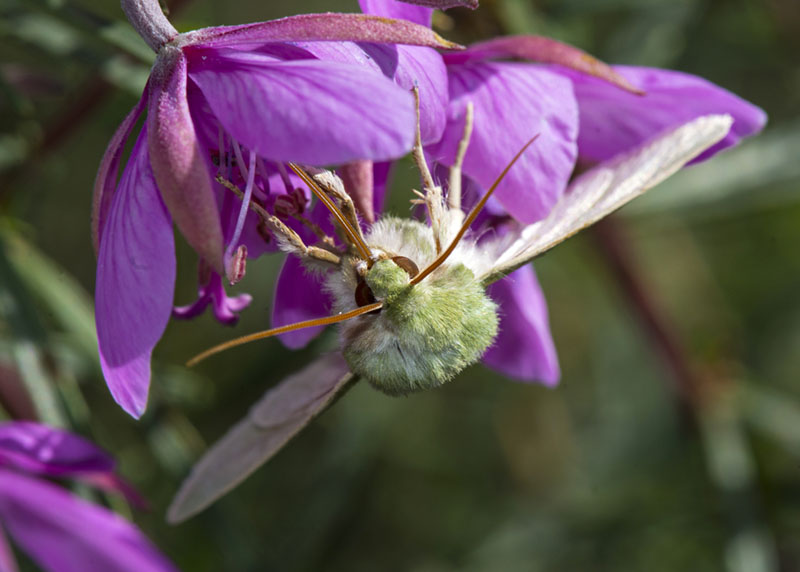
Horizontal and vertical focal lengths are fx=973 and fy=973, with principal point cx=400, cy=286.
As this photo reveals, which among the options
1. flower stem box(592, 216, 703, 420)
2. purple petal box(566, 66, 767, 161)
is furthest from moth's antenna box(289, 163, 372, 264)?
flower stem box(592, 216, 703, 420)

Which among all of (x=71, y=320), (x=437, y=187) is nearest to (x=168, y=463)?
(x=71, y=320)

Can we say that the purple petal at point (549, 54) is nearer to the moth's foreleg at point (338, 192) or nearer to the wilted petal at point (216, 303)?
the moth's foreleg at point (338, 192)

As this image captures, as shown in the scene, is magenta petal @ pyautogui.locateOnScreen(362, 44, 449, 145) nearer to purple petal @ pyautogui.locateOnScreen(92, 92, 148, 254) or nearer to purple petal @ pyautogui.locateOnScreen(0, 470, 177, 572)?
purple petal @ pyautogui.locateOnScreen(92, 92, 148, 254)

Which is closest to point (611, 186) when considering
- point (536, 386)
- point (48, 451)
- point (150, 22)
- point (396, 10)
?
point (396, 10)

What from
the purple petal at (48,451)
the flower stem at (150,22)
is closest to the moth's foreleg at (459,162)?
the flower stem at (150,22)

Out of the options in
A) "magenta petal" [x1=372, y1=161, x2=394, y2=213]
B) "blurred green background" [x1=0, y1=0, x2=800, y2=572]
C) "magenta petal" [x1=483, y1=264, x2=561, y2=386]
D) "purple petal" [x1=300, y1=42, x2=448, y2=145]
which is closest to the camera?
"purple petal" [x1=300, y1=42, x2=448, y2=145]

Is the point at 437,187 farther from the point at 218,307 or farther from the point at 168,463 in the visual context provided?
the point at 168,463

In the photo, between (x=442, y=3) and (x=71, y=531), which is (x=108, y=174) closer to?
(x=442, y=3)
